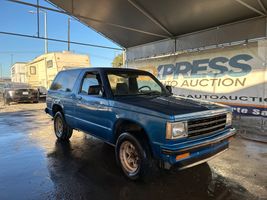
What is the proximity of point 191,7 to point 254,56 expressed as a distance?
8.82 ft

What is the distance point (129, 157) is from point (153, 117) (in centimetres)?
102

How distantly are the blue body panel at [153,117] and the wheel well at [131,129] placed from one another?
0.23ft

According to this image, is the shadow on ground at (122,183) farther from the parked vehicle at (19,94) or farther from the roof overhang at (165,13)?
the parked vehicle at (19,94)

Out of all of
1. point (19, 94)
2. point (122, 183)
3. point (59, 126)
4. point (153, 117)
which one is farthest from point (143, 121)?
point (19, 94)

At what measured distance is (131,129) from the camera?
12.4 feet

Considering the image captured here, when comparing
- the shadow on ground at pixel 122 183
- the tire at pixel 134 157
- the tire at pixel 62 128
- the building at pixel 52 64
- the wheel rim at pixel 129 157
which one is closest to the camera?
the shadow on ground at pixel 122 183

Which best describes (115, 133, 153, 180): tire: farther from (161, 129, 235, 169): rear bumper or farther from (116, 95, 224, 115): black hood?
→ (116, 95, 224, 115): black hood

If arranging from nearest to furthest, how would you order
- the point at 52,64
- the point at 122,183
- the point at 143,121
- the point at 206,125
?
1. the point at 143,121
2. the point at 206,125
3. the point at 122,183
4. the point at 52,64

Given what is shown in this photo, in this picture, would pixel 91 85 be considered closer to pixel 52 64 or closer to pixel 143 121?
pixel 143 121

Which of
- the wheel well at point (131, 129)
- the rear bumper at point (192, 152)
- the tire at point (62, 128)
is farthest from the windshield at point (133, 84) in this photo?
the tire at point (62, 128)

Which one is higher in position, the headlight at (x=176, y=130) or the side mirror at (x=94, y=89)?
the side mirror at (x=94, y=89)

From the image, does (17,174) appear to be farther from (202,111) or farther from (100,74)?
(202,111)

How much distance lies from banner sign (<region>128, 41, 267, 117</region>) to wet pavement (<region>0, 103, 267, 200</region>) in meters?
2.29

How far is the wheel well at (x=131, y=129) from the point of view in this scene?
357 cm
